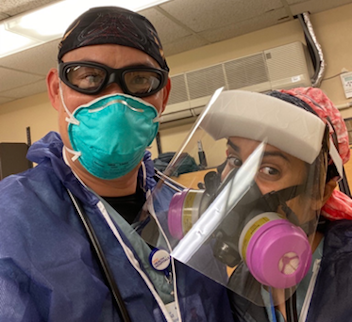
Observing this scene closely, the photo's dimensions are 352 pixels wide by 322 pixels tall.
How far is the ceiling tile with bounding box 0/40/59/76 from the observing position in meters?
2.80

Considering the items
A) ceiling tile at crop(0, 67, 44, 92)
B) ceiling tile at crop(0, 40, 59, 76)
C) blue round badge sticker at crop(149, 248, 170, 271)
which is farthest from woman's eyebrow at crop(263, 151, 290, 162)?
ceiling tile at crop(0, 67, 44, 92)

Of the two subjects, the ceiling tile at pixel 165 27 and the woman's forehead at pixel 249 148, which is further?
the ceiling tile at pixel 165 27

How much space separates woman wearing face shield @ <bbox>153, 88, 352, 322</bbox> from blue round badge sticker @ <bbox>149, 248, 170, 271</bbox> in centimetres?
11

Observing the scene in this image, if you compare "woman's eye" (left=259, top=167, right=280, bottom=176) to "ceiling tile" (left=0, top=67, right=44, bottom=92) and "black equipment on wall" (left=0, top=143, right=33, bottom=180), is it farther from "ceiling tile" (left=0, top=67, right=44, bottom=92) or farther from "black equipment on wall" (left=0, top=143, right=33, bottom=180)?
"ceiling tile" (left=0, top=67, right=44, bottom=92)

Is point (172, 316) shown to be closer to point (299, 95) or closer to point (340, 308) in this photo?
point (340, 308)

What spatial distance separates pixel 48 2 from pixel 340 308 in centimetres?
225

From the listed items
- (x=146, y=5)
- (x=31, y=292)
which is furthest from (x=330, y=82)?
(x=31, y=292)

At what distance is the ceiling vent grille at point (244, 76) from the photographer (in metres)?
2.77

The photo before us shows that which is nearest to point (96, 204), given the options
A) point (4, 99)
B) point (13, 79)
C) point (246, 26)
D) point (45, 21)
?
point (45, 21)

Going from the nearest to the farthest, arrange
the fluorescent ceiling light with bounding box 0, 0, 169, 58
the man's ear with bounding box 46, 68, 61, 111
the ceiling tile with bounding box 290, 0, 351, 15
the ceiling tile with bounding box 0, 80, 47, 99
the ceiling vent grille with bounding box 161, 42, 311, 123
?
1. the man's ear with bounding box 46, 68, 61, 111
2. the fluorescent ceiling light with bounding box 0, 0, 169, 58
3. the ceiling tile with bounding box 290, 0, 351, 15
4. the ceiling vent grille with bounding box 161, 42, 311, 123
5. the ceiling tile with bounding box 0, 80, 47, 99

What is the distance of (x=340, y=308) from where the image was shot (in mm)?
709

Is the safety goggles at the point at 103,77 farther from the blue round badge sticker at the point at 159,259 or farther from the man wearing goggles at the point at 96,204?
the blue round badge sticker at the point at 159,259

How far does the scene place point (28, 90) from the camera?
397 cm

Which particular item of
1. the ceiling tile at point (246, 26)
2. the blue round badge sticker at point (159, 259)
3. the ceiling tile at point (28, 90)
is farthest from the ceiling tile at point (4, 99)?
the blue round badge sticker at point (159, 259)
